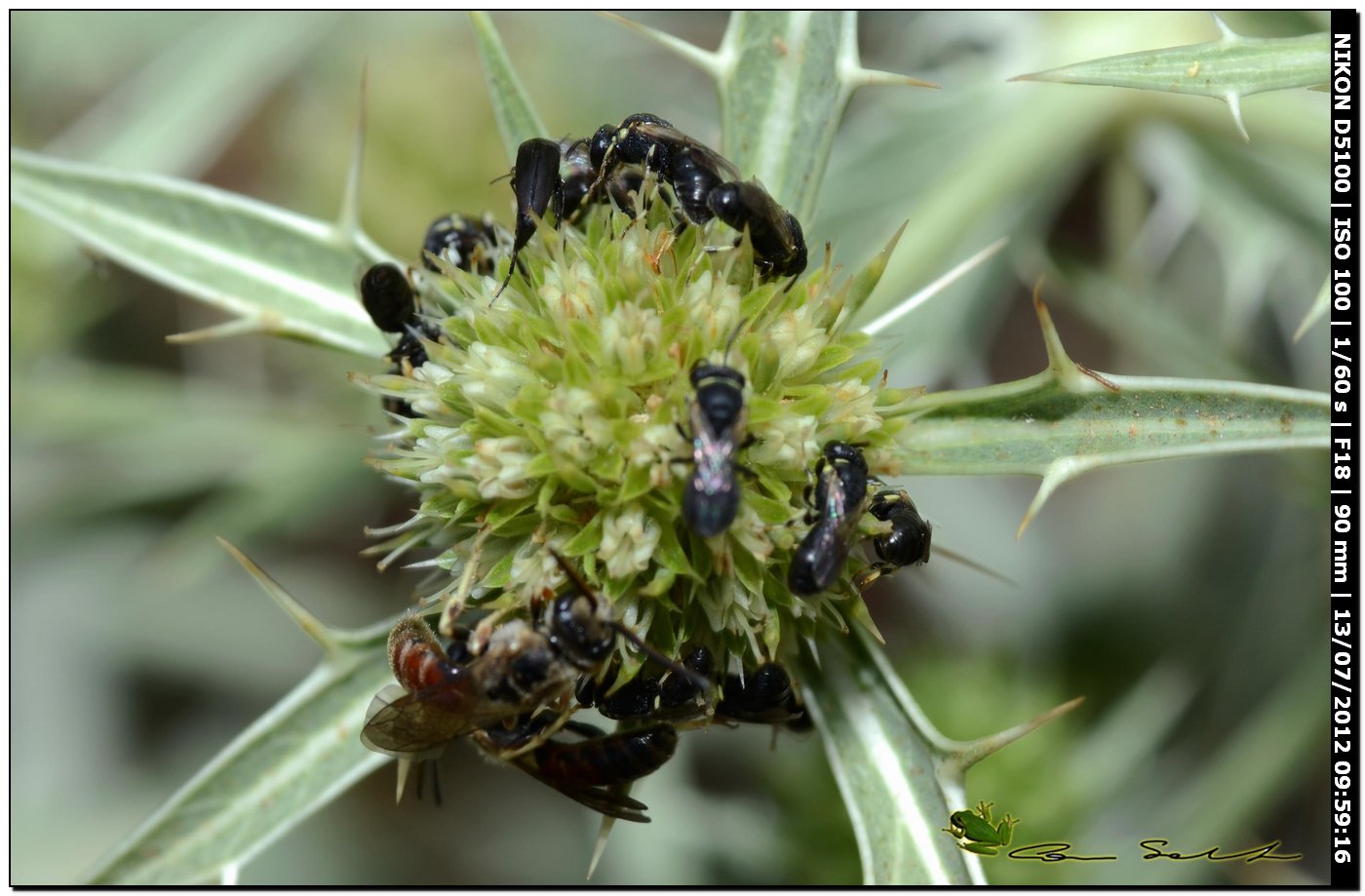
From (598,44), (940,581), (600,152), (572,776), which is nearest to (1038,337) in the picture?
(940,581)

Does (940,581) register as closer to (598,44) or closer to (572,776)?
(572,776)

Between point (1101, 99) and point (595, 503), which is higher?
point (1101, 99)

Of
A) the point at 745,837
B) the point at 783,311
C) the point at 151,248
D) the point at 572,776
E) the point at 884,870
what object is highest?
the point at 783,311

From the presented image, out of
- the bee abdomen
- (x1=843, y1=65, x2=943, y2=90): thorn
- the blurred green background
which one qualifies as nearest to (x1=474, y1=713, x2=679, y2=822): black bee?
the bee abdomen

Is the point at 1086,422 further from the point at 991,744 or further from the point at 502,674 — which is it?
the point at 502,674
